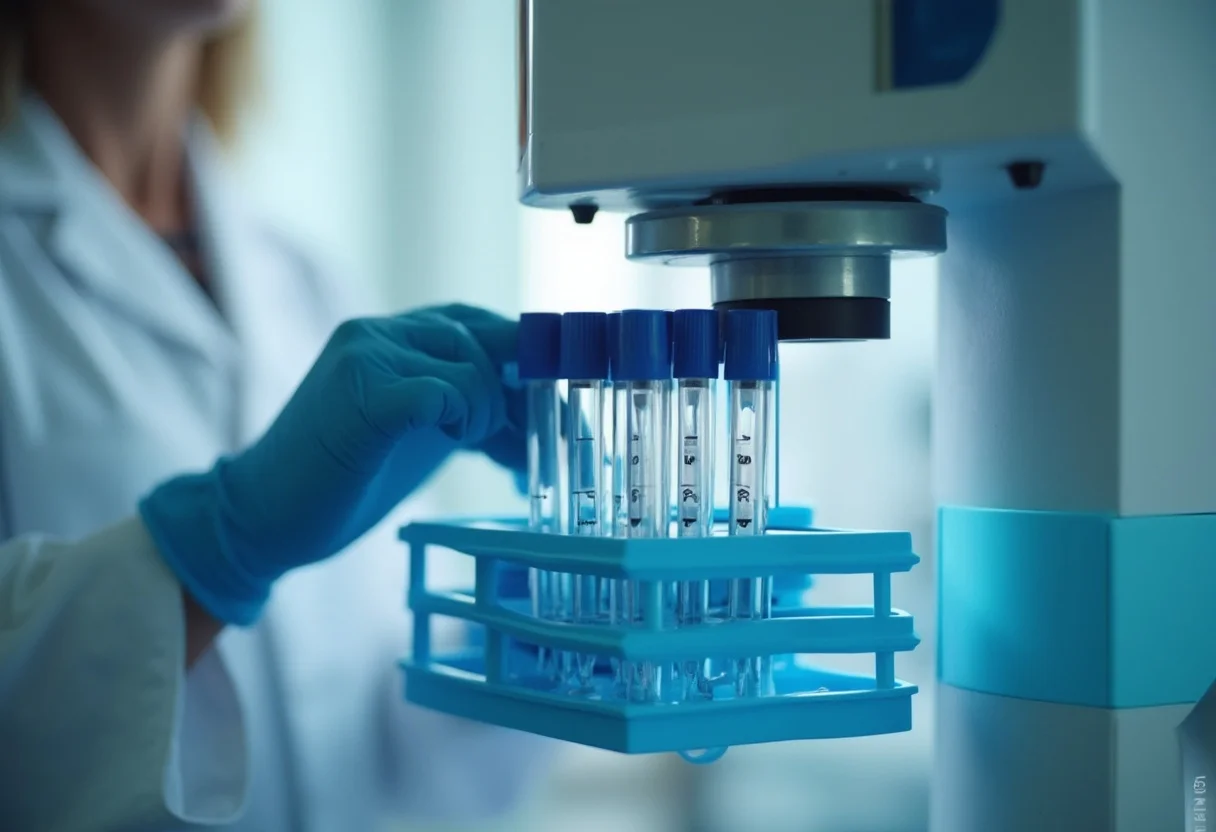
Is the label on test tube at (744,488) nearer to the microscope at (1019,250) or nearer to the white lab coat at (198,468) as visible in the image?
the microscope at (1019,250)

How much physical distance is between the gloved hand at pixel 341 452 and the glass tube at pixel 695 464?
0.61ft

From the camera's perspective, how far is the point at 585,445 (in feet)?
2.45

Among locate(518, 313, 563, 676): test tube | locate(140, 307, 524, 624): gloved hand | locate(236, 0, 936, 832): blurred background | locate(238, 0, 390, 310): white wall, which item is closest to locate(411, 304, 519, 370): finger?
locate(140, 307, 524, 624): gloved hand

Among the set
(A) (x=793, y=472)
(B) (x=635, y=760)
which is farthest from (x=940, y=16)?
(B) (x=635, y=760)

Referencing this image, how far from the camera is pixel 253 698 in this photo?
1224 millimetres

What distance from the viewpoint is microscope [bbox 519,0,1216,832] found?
560mm

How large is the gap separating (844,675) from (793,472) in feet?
5.27

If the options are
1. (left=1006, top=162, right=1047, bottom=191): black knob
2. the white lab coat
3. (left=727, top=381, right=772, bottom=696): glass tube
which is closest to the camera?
(left=1006, top=162, right=1047, bottom=191): black knob

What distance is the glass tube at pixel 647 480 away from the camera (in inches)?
25.6

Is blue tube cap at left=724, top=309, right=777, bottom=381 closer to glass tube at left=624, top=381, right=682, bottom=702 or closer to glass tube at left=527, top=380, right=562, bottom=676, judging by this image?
glass tube at left=624, top=381, right=682, bottom=702

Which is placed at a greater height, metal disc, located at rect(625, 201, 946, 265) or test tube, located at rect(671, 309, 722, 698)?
metal disc, located at rect(625, 201, 946, 265)

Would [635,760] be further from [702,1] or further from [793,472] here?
[702,1]

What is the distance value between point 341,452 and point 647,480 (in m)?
0.24

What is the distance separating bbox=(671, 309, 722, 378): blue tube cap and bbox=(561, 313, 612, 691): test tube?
0.05 m
